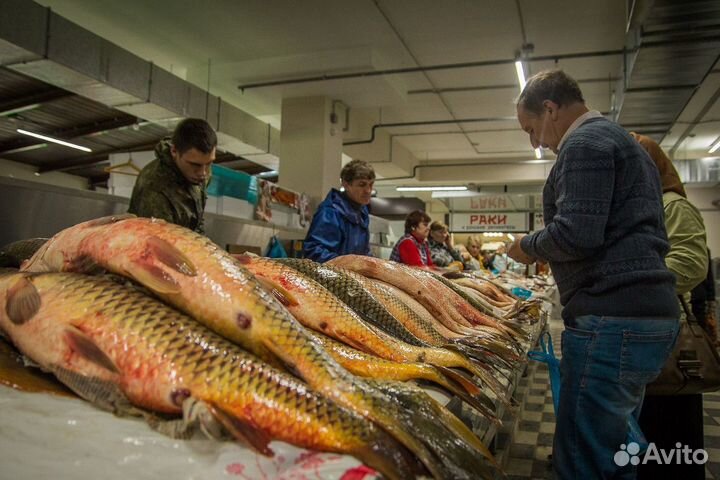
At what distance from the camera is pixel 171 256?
1205 mm

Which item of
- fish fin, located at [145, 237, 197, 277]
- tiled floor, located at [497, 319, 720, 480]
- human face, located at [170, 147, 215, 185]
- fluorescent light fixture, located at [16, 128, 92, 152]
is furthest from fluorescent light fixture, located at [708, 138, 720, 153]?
fluorescent light fixture, located at [16, 128, 92, 152]

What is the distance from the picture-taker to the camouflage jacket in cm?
278

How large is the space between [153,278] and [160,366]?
0.87 feet

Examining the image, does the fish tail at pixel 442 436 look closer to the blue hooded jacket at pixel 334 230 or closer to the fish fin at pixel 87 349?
the fish fin at pixel 87 349

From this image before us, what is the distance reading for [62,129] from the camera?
11039mm

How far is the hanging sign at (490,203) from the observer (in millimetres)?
14867

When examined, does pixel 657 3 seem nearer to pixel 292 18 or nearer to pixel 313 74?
pixel 292 18

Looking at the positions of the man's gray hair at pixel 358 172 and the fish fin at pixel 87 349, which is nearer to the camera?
the fish fin at pixel 87 349

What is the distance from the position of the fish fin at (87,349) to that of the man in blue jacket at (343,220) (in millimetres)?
2307

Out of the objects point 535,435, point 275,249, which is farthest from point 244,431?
point 275,249

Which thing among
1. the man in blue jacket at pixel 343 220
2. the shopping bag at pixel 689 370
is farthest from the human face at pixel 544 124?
the man in blue jacket at pixel 343 220

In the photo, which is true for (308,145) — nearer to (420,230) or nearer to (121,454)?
(420,230)

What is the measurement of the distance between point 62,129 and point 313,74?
6.32 meters

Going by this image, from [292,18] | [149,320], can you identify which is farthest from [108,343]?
[292,18]
